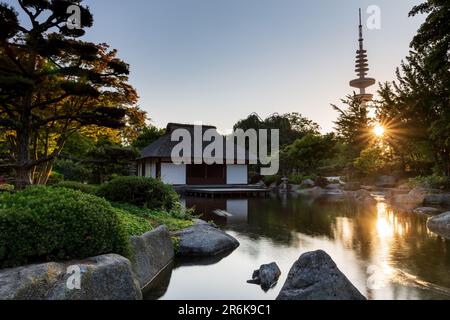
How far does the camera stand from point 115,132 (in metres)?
14.3

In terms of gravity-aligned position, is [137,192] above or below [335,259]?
above

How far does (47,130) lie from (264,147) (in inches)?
1250

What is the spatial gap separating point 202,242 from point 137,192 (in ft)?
12.5

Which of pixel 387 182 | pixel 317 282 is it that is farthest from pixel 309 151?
pixel 317 282

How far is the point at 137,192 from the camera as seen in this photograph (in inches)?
416

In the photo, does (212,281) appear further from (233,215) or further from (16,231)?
(233,215)

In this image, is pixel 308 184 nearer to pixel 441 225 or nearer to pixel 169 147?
pixel 169 147

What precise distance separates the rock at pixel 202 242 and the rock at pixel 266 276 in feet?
5.80

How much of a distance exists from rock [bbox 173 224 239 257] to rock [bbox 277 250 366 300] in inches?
118

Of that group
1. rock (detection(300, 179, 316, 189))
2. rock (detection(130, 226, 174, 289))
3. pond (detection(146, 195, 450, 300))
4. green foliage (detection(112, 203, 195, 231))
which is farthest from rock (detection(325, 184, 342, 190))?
rock (detection(130, 226, 174, 289))

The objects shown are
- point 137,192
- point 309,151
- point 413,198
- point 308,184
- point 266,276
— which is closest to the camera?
point 266,276

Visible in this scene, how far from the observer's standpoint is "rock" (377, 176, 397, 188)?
2844 centimetres

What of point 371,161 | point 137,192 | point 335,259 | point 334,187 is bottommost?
point 335,259
